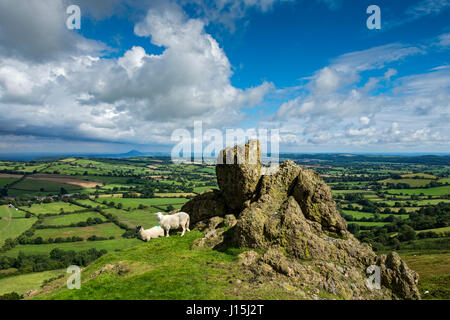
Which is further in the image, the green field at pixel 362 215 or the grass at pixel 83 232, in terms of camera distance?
the green field at pixel 362 215

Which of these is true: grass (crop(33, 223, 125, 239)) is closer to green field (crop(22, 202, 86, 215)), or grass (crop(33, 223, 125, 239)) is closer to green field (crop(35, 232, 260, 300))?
green field (crop(22, 202, 86, 215))

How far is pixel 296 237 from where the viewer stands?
16.5m

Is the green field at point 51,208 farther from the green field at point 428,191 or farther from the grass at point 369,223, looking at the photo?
the green field at point 428,191

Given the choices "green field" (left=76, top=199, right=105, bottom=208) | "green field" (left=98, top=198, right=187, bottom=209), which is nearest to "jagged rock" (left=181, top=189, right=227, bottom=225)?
"green field" (left=98, top=198, right=187, bottom=209)

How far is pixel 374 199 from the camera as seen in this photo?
15038 cm

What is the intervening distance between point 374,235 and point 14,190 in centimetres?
19987

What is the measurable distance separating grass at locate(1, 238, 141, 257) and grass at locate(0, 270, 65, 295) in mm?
15332

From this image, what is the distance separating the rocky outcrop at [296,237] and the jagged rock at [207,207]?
1.02 meters

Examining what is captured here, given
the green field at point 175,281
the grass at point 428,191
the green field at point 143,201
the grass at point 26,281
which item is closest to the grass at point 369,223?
the grass at point 428,191

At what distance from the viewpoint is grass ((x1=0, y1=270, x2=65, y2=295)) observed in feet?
178

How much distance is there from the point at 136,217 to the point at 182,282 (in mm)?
105219

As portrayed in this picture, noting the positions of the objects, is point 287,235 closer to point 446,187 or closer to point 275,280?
point 275,280

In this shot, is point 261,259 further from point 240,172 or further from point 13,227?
→ point 13,227

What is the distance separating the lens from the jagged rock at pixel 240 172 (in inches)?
936
